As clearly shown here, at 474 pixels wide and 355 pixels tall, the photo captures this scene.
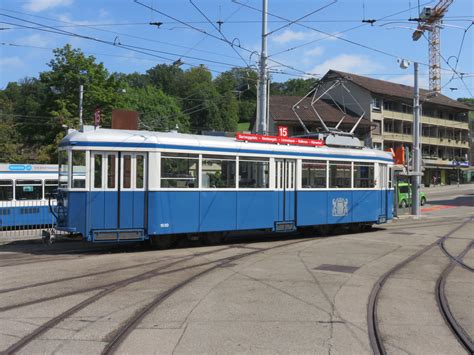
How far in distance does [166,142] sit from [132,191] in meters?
1.53

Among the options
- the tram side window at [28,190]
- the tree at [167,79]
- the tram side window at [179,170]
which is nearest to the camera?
the tram side window at [179,170]

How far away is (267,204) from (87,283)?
7351 millimetres

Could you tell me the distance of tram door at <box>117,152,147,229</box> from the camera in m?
12.4

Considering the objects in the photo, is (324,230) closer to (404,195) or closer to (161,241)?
(161,241)

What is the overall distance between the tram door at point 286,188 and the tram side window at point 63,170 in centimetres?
610

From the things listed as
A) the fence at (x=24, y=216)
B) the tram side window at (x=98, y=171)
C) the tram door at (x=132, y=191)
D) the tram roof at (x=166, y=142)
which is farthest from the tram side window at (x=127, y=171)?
the fence at (x=24, y=216)

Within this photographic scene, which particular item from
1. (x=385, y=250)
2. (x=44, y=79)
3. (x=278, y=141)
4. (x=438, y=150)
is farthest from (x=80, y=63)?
(x=438, y=150)

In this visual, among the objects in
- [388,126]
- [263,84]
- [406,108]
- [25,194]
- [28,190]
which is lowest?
[25,194]

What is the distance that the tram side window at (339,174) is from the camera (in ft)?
55.5

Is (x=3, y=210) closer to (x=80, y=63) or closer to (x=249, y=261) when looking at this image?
(x=249, y=261)

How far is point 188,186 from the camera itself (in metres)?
13.4

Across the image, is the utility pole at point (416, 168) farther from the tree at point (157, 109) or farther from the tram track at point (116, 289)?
the tree at point (157, 109)

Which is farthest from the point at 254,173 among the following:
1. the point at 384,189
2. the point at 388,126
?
the point at 388,126

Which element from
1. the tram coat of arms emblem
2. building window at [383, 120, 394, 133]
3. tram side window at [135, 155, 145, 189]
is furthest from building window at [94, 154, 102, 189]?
building window at [383, 120, 394, 133]
